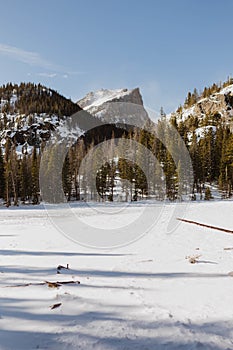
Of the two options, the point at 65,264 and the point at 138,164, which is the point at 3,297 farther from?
the point at 138,164

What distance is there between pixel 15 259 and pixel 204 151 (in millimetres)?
59416

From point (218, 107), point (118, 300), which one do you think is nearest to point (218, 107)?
point (218, 107)

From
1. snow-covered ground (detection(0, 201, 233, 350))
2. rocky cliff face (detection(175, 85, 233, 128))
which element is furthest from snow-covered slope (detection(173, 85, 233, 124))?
snow-covered ground (detection(0, 201, 233, 350))

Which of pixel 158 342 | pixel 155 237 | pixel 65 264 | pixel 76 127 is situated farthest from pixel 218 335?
pixel 76 127

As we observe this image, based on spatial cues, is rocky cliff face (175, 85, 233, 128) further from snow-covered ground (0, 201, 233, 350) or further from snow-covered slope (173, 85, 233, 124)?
snow-covered ground (0, 201, 233, 350)

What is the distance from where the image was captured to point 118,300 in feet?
17.8

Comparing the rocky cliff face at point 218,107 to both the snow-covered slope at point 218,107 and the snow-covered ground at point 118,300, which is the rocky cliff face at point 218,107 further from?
the snow-covered ground at point 118,300

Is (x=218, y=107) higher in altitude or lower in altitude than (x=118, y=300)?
higher

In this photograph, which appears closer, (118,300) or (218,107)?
(118,300)

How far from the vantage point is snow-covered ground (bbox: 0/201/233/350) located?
395 cm

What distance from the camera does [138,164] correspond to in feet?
169

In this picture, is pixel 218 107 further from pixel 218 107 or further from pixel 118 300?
pixel 118 300

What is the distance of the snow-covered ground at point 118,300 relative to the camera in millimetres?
3953

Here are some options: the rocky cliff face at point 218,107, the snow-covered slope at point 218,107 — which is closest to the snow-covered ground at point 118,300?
the rocky cliff face at point 218,107
